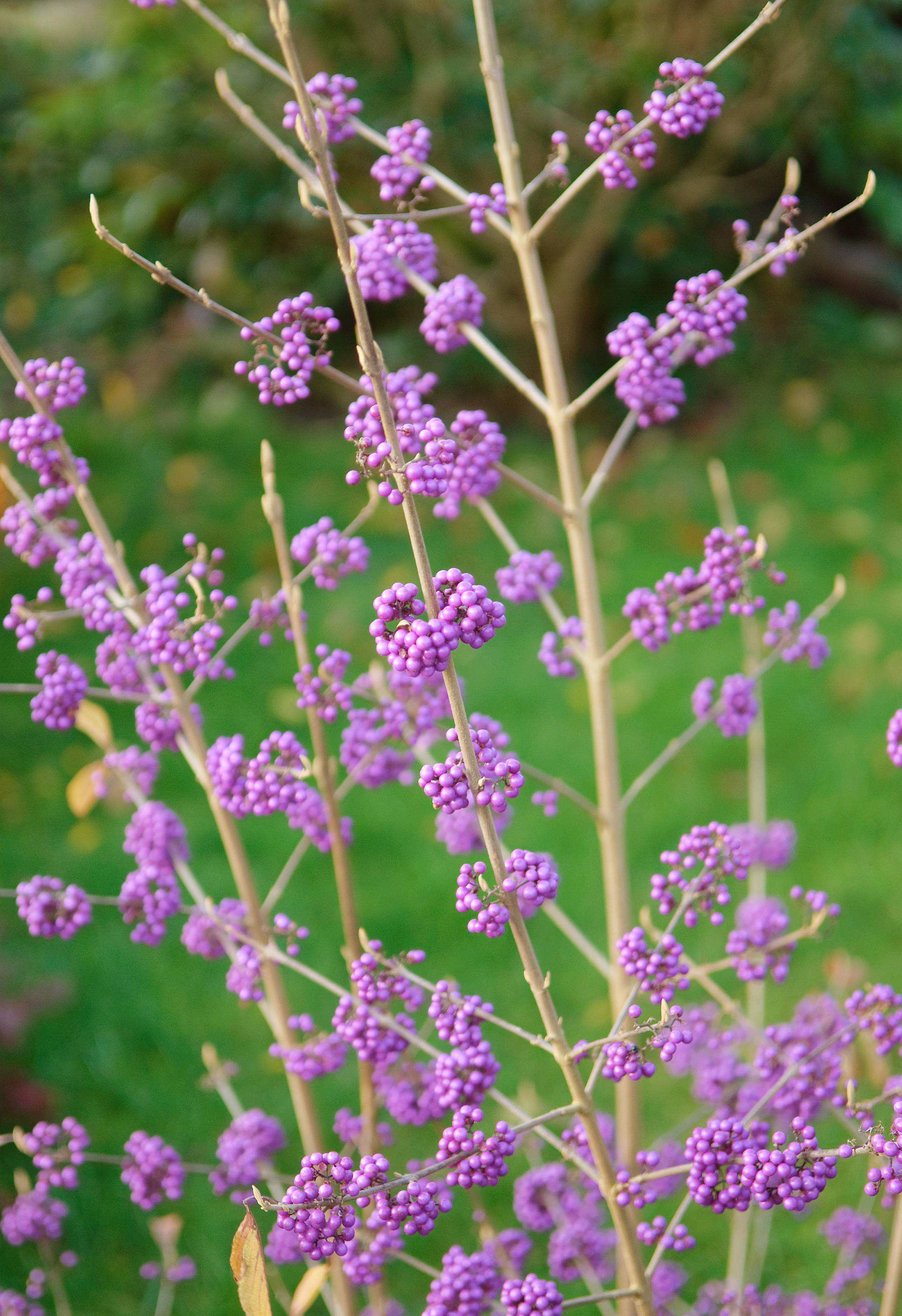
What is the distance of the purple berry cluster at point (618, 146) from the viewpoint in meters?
1.42

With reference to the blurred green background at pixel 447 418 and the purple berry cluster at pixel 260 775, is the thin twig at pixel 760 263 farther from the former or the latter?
the blurred green background at pixel 447 418

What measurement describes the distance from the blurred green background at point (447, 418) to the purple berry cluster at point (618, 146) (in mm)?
1990

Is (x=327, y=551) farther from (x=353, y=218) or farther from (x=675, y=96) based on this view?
(x=675, y=96)

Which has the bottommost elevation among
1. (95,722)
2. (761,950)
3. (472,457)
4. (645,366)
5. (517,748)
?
(761,950)

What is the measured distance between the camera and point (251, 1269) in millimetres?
1120

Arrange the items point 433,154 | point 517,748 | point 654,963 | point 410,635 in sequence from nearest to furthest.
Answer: point 410,635 < point 654,963 < point 517,748 < point 433,154

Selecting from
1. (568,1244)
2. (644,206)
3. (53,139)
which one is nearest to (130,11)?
(53,139)

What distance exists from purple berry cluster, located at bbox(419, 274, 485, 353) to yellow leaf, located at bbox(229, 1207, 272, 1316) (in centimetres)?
94

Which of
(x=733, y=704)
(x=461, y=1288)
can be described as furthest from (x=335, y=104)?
(x=461, y=1288)

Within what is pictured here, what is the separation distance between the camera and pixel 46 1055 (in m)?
3.20

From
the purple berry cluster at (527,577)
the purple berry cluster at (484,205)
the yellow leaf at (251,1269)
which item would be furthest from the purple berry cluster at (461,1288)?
the purple berry cluster at (484,205)

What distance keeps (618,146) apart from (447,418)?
4.71m

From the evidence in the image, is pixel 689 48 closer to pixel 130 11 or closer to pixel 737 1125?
pixel 130 11

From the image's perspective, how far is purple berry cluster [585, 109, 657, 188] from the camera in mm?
1418
